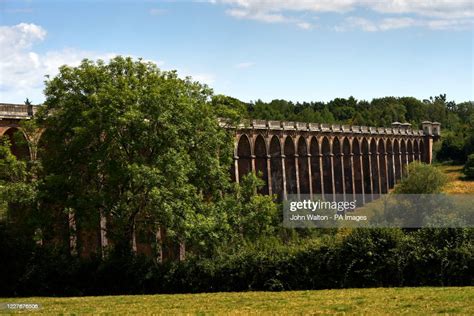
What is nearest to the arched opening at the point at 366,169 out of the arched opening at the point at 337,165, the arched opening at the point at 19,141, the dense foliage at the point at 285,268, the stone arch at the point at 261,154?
the arched opening at the point at 337,165

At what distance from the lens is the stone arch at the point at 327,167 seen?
72688 mm

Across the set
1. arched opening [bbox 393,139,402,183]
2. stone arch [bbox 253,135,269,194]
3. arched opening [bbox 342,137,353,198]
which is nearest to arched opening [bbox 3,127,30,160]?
stone arch [bbox 253,135,269,194]

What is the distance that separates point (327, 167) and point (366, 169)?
15729mm

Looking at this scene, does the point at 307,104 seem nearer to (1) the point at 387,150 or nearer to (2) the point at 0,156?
(1) the point at 387,150

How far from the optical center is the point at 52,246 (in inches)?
1089

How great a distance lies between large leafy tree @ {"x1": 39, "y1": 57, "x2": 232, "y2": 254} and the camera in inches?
1036

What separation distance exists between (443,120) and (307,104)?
125ft

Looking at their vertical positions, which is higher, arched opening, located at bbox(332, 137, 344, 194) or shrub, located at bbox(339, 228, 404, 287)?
arched opening, located at bbox(332, 137, 344, 194)

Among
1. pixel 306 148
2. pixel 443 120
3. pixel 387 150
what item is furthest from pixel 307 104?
pixel 306 148

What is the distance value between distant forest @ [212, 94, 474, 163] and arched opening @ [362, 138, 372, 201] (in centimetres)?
1589

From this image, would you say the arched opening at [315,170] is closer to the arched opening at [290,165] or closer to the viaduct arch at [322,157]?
the viaduct arch at [322,157]

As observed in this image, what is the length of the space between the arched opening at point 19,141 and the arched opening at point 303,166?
37.0 m

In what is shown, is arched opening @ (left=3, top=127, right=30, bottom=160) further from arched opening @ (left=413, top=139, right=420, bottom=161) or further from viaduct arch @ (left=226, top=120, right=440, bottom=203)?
arched opening @ (left=413, top=139, right=420, bottom=161)

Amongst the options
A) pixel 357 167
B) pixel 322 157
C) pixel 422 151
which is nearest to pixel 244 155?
pixel 322 157
